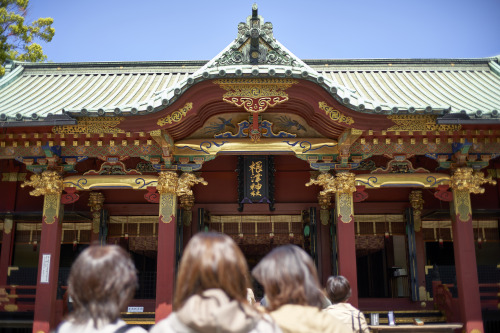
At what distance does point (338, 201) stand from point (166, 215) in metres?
2.87

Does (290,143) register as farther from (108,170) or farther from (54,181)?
(54,181)

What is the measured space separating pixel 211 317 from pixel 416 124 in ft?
20.6

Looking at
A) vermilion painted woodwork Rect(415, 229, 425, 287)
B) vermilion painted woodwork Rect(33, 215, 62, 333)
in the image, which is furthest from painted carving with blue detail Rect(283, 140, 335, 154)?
vermilion painted woodwork Rect(33, 215, 62, 333)

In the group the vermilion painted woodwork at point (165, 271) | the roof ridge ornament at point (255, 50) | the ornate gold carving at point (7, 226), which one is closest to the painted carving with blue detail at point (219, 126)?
the roof ridge ornament at point (255, 50)

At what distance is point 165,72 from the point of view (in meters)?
11.6

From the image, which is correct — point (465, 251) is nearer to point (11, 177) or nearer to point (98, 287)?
point (98, 287)

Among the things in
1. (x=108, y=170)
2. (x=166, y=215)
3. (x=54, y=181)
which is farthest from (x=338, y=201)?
(x=54, y=181)

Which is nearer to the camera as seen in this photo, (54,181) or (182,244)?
(54,181)

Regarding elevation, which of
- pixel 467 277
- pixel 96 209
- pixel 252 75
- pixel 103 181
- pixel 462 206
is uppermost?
pixel 252 75

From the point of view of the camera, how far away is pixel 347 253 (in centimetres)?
732

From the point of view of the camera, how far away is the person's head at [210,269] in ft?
6.50

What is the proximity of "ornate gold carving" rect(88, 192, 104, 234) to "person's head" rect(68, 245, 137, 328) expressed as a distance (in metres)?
7.82

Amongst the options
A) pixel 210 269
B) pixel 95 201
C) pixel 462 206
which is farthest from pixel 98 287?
pixel 95 201

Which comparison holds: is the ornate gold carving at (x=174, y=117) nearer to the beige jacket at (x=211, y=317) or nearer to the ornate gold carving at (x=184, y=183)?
the ornate gold carving at (x=184, y=183)
